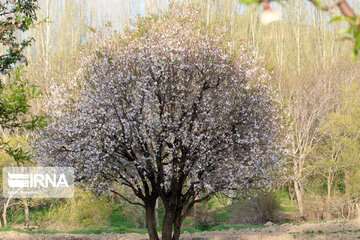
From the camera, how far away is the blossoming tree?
34.7ft

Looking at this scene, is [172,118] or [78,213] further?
[78,213]

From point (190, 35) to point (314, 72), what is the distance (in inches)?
999

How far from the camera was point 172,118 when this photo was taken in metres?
10.7

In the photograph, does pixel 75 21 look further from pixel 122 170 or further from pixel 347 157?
pixel 122 170

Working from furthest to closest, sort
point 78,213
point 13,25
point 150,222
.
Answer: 1. point 78,213
2. point 150,222
3. point 13,25

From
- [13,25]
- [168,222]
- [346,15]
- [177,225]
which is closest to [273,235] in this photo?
[177,225]

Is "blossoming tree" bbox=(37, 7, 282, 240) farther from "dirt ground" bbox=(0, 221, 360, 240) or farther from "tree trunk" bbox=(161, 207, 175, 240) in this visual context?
"dirt ground" bbox=(0, 221, 360, 240)

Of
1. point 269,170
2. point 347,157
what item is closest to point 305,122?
point 347,157

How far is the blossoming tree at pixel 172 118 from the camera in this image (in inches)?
416

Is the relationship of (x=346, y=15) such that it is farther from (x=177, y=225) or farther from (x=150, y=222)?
(x=150, y=222)

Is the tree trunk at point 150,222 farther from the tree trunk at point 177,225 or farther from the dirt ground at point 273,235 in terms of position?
the dirt ground at point 273,235

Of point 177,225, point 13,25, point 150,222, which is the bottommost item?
point 177,225

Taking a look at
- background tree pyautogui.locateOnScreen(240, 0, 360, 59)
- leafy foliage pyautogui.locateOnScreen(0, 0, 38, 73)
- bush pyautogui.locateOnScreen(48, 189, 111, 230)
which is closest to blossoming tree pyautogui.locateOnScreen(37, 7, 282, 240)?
leafy foliage pyautogui.locateOnScreen(0, 0, 38, 73)

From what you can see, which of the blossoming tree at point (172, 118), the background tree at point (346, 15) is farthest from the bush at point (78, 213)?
the background tree at point (346, 15)
